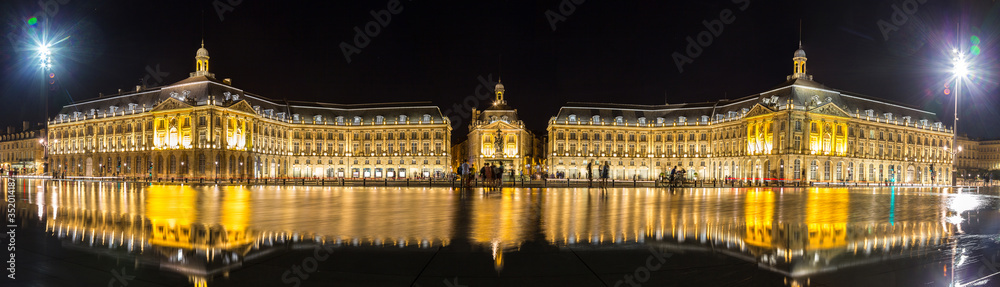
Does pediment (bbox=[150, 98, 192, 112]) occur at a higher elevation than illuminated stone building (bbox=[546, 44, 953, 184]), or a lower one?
higher

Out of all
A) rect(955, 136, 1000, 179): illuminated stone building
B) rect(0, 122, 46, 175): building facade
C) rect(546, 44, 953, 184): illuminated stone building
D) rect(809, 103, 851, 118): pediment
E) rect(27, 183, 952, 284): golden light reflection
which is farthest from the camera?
rect(955, 136, 1000, 179): illuminated stone building

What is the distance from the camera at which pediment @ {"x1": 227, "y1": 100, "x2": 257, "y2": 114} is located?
252 feet

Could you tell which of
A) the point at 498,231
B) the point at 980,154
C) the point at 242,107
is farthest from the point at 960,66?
the point at 980,154

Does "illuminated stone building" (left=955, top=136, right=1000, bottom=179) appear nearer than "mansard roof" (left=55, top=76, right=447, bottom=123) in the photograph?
No

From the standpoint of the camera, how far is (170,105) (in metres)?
77.1

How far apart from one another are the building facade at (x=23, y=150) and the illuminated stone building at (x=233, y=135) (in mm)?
20467

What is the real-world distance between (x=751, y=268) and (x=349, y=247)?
559 cm

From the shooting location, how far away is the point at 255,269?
6.26m

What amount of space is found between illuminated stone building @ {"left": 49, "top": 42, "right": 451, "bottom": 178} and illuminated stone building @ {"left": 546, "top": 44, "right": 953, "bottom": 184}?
2791 centimetres

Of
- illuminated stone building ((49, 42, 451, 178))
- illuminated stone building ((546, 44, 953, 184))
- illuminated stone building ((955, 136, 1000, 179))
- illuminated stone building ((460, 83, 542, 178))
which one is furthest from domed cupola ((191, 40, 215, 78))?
illuminated stone building ((955, 136, 1000, 179))

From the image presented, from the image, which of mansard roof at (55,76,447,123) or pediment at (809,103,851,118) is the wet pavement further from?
mansard roof at (55,76,447,123)

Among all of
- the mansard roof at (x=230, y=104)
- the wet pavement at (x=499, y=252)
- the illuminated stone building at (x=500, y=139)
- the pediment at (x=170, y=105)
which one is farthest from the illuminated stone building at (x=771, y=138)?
the wet pavement at (x=499, y=252)

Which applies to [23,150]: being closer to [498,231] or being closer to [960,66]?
[498,231]

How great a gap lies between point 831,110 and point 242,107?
292ft
